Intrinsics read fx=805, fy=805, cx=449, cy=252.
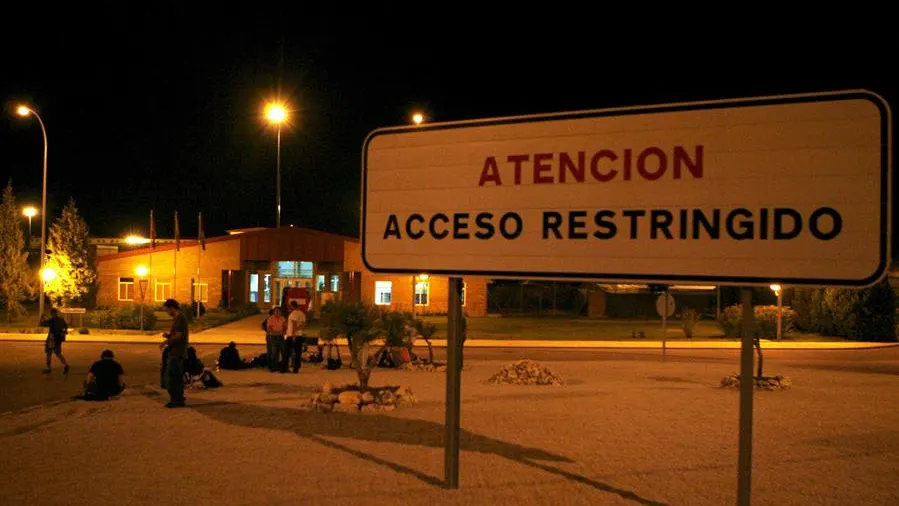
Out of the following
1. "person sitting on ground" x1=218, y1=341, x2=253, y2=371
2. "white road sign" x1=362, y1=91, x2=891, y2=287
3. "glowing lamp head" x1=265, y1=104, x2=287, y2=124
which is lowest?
"person sitting on ground" x1=218, y1=341, x2=253, y2=371

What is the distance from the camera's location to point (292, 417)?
10938mm

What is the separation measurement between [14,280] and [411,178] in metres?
41.1

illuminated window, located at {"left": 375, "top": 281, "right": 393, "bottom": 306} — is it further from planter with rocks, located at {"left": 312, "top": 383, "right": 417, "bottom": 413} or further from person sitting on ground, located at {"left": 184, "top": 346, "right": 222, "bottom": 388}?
planter with rocks, located at {"left": 312, "top": 383, "right": 417, "bottom": 413}

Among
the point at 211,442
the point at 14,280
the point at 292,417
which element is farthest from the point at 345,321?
the point at 14,280

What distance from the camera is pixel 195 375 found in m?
14.5

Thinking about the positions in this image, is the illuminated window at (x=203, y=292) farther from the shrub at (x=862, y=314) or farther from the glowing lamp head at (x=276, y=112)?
the shrub at (x=862, y=314)

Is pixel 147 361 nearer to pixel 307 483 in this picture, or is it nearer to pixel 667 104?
pixel 307 483

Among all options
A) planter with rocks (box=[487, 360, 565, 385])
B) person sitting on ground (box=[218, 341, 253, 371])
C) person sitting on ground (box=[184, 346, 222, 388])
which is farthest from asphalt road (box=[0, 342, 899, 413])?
planter with rocks (box=[487, 360, 565, 385])

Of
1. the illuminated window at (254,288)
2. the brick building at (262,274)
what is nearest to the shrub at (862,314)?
the brick building at (262,274)

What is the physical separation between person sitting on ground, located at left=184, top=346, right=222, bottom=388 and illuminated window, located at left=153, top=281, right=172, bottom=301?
120ft

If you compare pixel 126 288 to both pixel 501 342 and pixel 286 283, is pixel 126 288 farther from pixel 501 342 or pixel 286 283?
pixel 501 342

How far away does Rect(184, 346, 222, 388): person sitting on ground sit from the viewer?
14.2m

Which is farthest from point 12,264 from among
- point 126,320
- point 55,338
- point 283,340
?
point 283,340

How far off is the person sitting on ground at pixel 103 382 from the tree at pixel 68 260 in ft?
113
